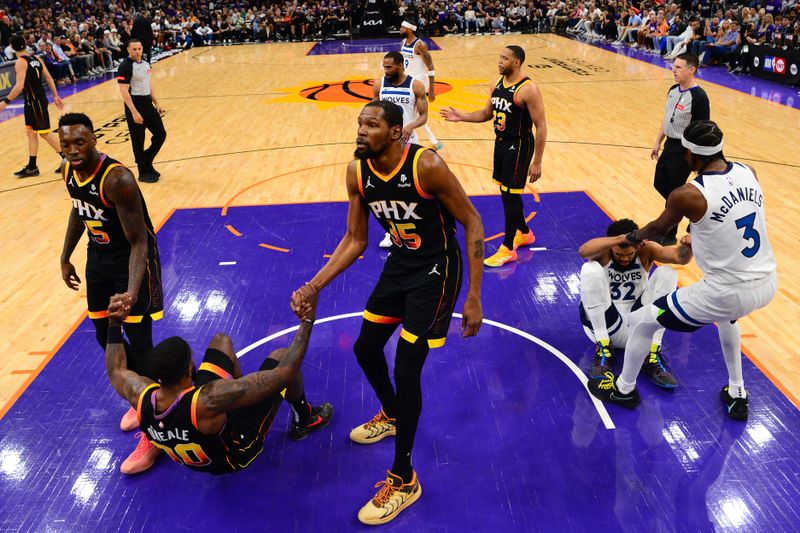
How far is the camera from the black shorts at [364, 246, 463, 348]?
11.0 ft

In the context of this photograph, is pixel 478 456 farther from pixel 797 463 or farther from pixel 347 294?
pixel 347 294

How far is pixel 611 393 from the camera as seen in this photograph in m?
4.25

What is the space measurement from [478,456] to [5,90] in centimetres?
1594

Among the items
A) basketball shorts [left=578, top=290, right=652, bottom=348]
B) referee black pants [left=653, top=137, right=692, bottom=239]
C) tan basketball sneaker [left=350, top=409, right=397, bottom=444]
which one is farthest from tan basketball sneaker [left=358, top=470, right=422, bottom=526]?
referee black pants [left=653, top=137, right=692, bottom=239]

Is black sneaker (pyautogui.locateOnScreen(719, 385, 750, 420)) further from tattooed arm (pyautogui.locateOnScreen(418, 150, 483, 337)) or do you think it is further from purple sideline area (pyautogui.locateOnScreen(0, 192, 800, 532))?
tattooed arm (pyautogui.locateOnScreen(418, 150, 483, 337))

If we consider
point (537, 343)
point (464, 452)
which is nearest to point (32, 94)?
point (537, 343)

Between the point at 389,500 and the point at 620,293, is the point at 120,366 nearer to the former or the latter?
the point at 389,500

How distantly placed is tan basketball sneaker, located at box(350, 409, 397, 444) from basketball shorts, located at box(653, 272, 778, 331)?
6.04 feet

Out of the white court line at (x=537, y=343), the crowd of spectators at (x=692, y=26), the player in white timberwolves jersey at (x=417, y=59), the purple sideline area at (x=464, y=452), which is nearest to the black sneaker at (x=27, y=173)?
the purple sideline area at (x=464, y=452)

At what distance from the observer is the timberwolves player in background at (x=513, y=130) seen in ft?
19.2

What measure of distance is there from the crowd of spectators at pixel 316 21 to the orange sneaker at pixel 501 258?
50.2ft

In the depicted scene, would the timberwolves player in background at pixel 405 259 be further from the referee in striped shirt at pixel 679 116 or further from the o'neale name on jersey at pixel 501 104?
the referee in striped shirt at pixel 679 116

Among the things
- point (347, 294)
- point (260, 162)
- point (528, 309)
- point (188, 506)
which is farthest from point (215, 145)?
point (188, 506)

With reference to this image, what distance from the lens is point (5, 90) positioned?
15.0 metres
